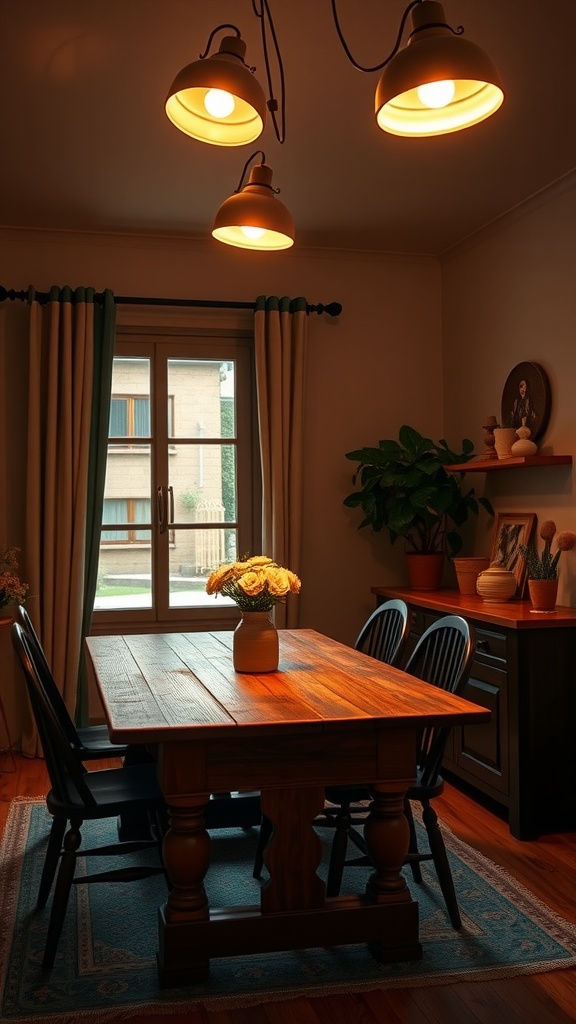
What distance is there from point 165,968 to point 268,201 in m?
2.24

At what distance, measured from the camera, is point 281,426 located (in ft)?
17.3

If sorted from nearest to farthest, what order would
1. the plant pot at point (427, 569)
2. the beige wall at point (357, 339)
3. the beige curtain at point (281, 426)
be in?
the beige wall at point (357, 339), the plant pot at point (427, 569), the beige curtain at point (281, 426)

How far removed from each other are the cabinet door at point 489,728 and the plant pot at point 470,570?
73 centimetres

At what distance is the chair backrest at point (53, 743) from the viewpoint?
2.56 meters

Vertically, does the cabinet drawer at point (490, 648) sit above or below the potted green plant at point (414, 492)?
below

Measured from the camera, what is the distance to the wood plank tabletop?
93.0 inches

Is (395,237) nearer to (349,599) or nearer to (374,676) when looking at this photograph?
(349,599)

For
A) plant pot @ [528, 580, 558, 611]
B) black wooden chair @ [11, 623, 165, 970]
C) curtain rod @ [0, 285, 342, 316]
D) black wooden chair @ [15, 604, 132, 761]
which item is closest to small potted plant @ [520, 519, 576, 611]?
plant pot @ [528, 580, 558, 611]

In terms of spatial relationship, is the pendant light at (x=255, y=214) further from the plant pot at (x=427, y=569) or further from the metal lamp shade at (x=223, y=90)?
the plant pot at (x=427, y=569)

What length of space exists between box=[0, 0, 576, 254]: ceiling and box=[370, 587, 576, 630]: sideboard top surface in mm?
1983

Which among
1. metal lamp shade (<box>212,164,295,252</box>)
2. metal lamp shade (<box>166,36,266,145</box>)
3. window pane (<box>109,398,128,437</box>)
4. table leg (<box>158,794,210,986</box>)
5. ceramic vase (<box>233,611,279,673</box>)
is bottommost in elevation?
table leg (<box>158,794,210,986</box>)

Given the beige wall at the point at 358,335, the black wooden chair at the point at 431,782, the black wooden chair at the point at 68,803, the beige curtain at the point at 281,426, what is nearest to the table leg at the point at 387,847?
the black wooden chair at the point at 431,782

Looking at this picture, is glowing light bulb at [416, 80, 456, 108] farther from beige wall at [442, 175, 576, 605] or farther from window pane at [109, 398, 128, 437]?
window pane at [109, 398, 128, 437]

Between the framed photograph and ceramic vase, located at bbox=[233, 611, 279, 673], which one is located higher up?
the framed photograph
